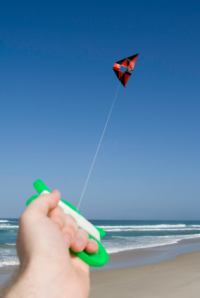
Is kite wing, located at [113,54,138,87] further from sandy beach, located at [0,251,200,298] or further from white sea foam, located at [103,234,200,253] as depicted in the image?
white sea foam, located at [103,234,200,253]

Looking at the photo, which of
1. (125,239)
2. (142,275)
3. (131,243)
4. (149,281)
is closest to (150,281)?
(149,281)

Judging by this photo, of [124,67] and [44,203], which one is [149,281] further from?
[44,203]

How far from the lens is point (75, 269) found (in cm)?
151

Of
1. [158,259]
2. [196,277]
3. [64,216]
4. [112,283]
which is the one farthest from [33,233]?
[158,259]

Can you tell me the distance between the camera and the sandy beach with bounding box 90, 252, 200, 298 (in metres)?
7.51

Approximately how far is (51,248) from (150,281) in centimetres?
783

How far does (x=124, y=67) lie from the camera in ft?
16.4

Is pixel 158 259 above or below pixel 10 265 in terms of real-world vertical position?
above

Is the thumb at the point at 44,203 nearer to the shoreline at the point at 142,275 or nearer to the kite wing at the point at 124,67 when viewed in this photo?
the kite wing at the point at 124,67

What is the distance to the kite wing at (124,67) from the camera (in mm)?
4992

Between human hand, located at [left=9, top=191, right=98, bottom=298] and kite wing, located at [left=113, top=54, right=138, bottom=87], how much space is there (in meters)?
3.62

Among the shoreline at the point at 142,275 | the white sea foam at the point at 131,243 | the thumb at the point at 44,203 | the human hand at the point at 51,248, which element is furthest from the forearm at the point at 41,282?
the white sea foam at the point at 131,243

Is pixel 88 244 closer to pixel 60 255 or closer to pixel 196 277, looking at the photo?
pixel 60 255

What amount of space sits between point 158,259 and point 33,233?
12031 millimetres
